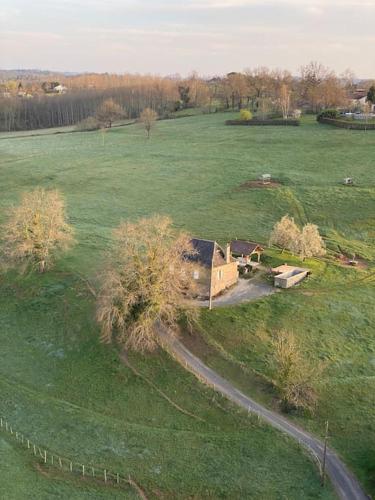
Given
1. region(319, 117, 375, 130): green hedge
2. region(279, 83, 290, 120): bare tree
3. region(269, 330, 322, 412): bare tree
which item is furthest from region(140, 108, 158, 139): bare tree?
region(269, 330, 322, 412): bare tree

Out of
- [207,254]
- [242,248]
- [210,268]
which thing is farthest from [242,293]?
[242,248]

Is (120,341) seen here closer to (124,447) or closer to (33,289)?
(124,447)

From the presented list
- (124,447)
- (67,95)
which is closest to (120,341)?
(124,447)

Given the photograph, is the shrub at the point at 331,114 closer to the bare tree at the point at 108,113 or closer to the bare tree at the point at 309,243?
the bare tree at the point at 108,113

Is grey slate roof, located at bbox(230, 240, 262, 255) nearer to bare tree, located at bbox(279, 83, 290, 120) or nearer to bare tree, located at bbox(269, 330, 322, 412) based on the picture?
bare tree, located at bbox(269, 330, 322, 412)

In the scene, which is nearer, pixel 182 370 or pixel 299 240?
pixel 182 370

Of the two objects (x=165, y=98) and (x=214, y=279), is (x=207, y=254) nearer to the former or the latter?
(x=214, y=279)

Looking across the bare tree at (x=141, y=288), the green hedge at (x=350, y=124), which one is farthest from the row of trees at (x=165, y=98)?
the bare tree at (x=141, y=288)
